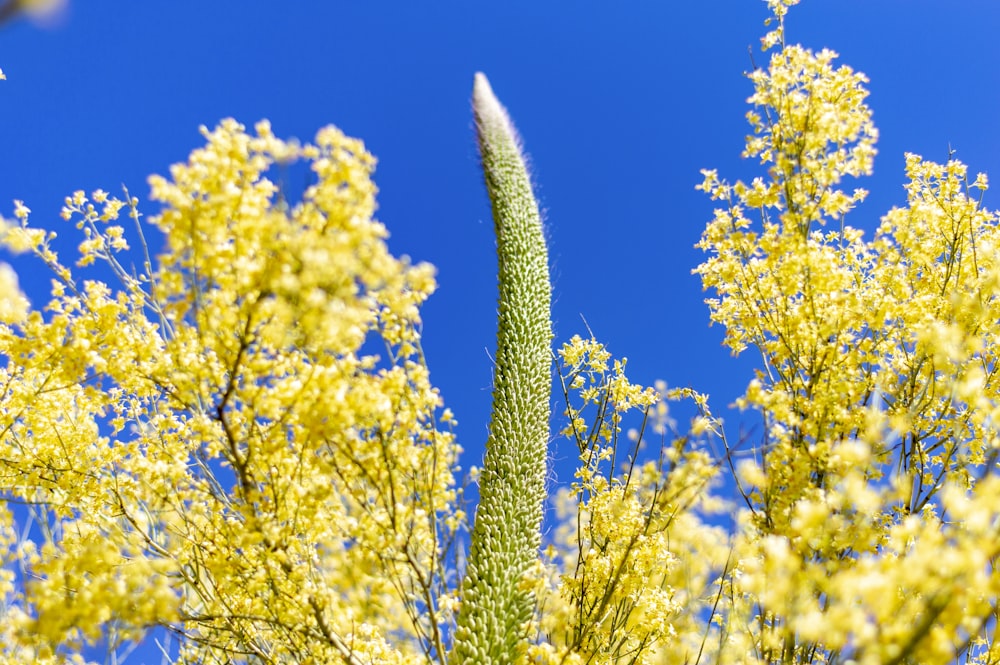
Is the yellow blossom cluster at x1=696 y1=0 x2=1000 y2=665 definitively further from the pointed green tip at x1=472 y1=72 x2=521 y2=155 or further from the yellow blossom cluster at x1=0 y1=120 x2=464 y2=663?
the pointed green tip at x1=472 y1=72 x2=521 y2=155

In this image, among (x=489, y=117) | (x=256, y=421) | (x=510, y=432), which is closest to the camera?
(x=256, y=421)

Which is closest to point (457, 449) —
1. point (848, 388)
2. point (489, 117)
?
point (848, 388)

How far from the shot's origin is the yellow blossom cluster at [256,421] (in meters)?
2.10

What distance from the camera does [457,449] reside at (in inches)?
102

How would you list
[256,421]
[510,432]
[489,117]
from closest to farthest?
[256,421] → [510,432] → [489,117]

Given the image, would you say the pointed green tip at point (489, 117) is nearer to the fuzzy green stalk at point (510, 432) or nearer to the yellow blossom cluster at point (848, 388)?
the fuzzy green stalk at point (510, 432)

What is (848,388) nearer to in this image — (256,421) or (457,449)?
(457,449)

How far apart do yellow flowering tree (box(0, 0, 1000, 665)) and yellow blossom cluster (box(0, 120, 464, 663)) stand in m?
0.02

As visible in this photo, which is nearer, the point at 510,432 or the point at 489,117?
the point at 510,432

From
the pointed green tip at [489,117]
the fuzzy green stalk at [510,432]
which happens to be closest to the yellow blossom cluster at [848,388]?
the fuzzy green stalk at [510,432]

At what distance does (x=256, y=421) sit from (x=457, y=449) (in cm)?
85

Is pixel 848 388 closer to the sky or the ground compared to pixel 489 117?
closer to the ground

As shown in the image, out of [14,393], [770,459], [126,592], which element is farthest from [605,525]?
[14,393]

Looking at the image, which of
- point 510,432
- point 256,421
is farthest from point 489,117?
point 256,421
